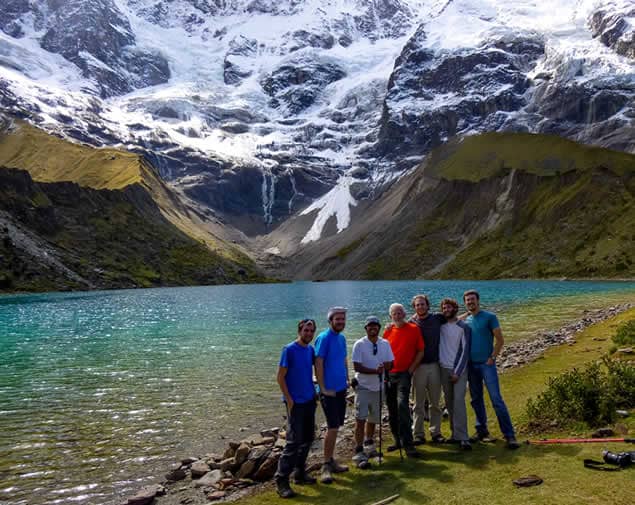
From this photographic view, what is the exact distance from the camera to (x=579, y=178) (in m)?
196

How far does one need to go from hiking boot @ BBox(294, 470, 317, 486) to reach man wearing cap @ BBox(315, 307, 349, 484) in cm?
26

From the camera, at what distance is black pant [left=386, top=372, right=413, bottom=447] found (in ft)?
47.1

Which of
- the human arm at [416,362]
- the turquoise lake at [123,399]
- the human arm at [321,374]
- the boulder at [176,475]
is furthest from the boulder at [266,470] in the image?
the human arm at [416,362]

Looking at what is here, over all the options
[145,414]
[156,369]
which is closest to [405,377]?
Result: [145,414]

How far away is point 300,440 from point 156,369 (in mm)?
22230

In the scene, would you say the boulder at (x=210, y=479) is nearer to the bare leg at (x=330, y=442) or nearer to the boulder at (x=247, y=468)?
the boulder at (x=247, y=468)

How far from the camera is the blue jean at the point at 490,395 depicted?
45.5 ft

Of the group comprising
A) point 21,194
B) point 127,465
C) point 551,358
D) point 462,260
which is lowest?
point 127,465

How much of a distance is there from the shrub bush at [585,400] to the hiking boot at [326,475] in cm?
597

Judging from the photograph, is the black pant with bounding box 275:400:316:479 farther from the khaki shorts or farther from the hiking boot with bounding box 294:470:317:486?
the khaki shorts

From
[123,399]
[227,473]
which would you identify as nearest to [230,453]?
[227,473]

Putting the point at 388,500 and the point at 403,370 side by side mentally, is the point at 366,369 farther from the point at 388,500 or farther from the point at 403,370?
the point at 388,500

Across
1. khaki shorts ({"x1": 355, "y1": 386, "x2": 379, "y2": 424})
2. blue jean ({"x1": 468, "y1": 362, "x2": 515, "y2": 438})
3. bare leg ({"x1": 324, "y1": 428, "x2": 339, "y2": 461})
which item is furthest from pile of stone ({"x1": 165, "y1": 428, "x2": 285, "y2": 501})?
blue jean ({"x1": 468, "y1": 362, "x2": 515, "y2": 438})

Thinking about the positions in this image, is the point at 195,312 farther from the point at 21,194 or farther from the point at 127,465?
the point at 21,194
